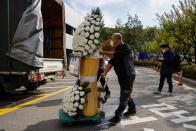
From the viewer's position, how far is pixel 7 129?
278 inches

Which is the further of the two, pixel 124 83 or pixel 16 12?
pixel 16 12

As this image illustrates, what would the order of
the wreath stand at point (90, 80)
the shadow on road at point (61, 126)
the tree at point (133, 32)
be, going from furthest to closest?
the tree at point (133, 32) < the wreath stand at point (90, 80) < the shadow on road at point (61, 126)

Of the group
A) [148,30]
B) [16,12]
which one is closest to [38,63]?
[16,12]

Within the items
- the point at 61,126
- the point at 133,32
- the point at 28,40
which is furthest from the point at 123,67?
the point at 133,32

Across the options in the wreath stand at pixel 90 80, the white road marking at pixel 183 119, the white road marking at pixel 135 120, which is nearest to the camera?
the wreath stand at pixel 90 80

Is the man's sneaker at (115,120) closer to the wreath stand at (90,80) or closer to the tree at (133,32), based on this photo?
the wreath stand at (90,80)

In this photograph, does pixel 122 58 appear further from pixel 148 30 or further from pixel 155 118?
pixel 148 30

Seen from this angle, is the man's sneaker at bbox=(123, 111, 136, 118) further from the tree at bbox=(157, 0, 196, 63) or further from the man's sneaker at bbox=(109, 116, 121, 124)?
the tree at bbox=(157, 0, 196, 63)

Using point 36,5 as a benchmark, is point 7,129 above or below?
below

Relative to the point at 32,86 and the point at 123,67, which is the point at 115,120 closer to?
the point at 123,67

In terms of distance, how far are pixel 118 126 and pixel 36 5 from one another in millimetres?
4488

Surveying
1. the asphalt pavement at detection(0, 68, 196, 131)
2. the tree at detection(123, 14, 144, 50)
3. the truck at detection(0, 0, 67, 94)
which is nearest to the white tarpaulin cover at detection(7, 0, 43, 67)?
the truck at detection(0, 0, 67, 94)

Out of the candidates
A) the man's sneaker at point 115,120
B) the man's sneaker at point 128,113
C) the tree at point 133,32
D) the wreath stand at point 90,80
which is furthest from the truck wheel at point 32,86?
the tree at point 133,32

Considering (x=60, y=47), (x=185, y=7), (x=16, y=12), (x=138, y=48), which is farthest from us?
(x=138, y=48)
